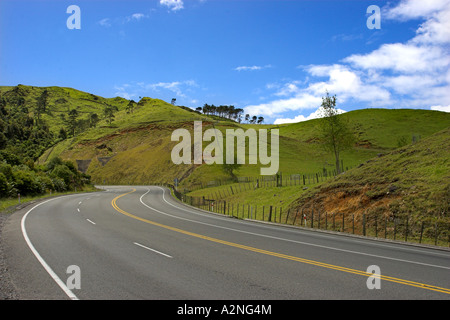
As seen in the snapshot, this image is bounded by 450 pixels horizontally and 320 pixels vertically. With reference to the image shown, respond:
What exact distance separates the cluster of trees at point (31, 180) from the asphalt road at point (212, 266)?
65.0 ft

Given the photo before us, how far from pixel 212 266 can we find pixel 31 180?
35986mm

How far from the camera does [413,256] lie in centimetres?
1177

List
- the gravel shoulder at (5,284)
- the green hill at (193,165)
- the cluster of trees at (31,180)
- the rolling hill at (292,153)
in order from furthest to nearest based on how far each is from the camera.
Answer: the green hill at (193,165)
the cluster of trees at (31,180)
the rolling hill at (292,153)
the gravel shoulder at (5,284)

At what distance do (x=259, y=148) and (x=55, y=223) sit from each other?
74328 millimetres

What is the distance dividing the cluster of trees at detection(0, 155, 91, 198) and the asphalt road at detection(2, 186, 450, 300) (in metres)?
19.8

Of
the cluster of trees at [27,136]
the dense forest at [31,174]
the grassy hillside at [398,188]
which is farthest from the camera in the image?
the cluster of trees at [27,136]

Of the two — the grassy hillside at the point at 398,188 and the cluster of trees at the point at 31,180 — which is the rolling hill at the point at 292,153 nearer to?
the grassy hillside at the point at 398,188

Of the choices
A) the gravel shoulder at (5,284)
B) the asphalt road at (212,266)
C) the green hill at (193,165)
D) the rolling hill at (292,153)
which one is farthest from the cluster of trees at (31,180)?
the gravel shoulder at (5,284)

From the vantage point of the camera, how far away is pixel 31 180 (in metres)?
37.3

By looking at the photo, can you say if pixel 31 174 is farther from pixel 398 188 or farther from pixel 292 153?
pixel 292 153

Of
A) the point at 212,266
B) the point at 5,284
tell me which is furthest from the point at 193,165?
the point at 5,284

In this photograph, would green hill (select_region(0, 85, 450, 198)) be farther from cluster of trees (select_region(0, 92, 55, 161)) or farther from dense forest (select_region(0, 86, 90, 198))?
dense forest (select_region(0, 86, 90, 198))

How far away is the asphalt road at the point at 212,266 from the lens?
23.2 feet

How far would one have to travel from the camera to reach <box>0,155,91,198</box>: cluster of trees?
106 ft
